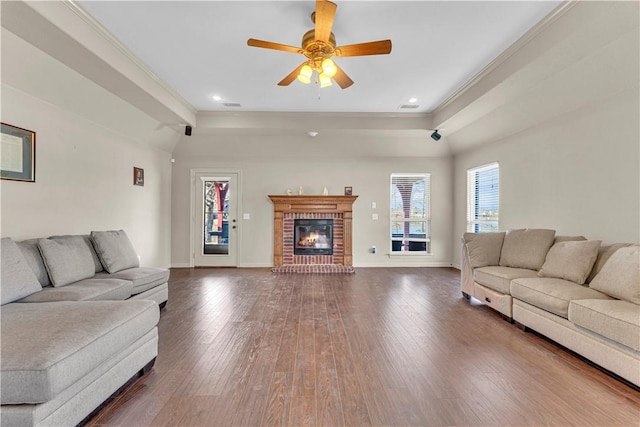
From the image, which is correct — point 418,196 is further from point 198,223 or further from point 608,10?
point 198,223

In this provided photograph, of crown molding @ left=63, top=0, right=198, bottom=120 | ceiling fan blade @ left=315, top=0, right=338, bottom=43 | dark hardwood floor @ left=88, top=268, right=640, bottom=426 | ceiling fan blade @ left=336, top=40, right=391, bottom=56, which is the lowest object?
dark hardwood floor @ left=88, top=268, right=640, bottom=426

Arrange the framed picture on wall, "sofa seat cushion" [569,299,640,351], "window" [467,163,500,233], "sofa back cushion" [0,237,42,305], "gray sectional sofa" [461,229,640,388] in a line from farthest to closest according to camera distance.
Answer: "window" [467,163,500,233] → the framed picture on wall → "sofa back cushion" [0,237,42,305] → "gray sectional sofa" [461,229,640,388] → "sofa seat cushion" [569,299,640,351]

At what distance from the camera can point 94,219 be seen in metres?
4.01

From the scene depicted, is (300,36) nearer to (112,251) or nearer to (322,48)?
(322,48)

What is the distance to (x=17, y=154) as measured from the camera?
2.92 meters

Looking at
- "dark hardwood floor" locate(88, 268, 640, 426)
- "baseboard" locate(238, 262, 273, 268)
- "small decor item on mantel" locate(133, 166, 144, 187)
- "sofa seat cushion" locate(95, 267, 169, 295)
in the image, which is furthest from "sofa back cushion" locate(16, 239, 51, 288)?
"baseboard" locate(238, 262, 273, 268)

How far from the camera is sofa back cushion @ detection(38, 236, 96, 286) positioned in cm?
276

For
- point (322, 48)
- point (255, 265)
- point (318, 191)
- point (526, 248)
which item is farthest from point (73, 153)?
point (526, 248)

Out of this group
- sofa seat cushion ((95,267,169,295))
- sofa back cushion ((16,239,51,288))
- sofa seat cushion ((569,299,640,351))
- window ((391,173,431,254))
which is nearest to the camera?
sofa seat cushion ((569,299,640,351))

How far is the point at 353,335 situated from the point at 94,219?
3.82 metres

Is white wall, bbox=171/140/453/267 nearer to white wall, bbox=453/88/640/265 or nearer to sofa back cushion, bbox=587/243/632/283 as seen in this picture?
white wall, bbox=453/88/640/265

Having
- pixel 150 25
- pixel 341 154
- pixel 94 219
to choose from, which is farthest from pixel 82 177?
pixel 341 154

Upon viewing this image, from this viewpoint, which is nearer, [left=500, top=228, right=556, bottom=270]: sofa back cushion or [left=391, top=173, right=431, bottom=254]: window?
[left=500, top=228, right=556, bottom=270]: sofa back cushion

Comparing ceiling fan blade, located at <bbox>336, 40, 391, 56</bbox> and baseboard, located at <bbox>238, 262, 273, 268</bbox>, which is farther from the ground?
ceiling fan blade, located at <bbox>336, 40, 391, 56</bbox>
